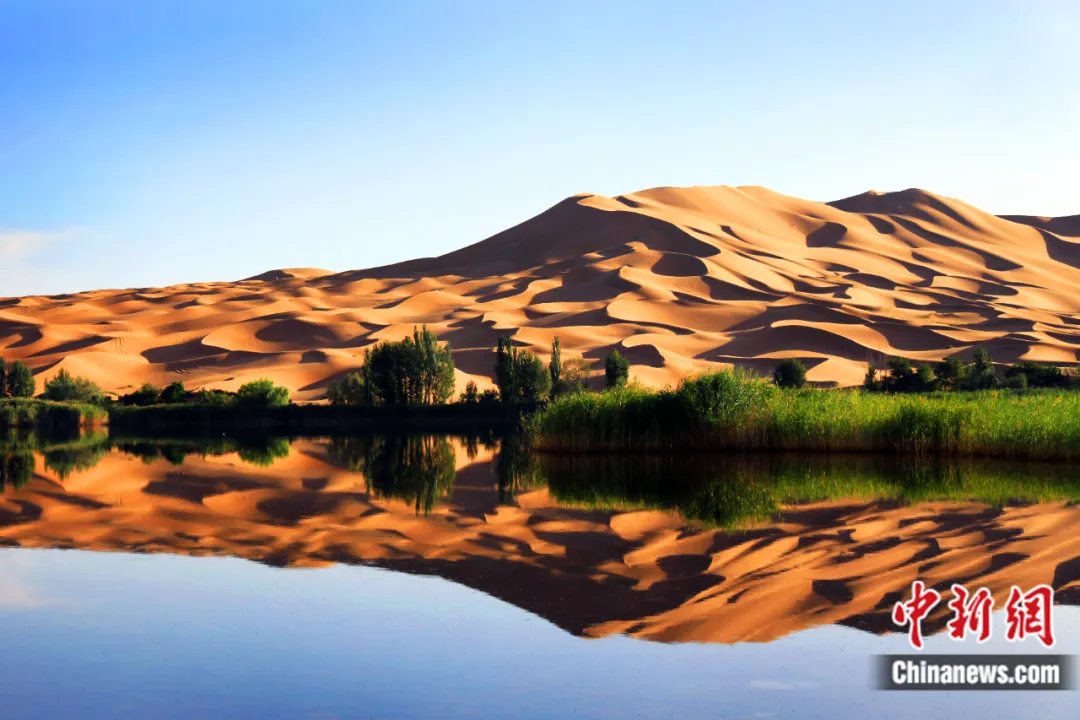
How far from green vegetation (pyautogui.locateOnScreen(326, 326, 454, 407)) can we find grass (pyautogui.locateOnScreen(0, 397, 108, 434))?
11.9 metres

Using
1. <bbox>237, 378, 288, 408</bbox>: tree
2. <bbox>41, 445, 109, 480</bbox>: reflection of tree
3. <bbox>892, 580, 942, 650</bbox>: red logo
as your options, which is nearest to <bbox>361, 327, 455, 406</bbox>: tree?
<bbox>237, 378, 288, 408</bbox>: tree

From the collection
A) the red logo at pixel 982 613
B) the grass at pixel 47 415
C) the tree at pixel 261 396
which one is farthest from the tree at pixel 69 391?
the red logo at pixel 982 613

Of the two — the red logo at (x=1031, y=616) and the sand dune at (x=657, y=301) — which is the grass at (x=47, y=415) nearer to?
the sand dune at (x=657, y=301)

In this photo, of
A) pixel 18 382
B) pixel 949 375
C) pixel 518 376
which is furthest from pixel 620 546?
pixel 18 382

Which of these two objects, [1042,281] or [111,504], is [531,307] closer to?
[1042,281]

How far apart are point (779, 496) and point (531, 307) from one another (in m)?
86.9

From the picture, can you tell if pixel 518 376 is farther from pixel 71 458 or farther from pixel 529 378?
pixel 71 458

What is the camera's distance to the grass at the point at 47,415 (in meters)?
53.4

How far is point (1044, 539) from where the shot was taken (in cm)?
1437

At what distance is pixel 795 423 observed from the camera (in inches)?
1017

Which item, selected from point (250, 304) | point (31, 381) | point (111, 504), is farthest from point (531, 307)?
point (111, 504)

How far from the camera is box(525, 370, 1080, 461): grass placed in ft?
78.2

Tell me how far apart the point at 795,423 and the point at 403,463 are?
31.9ft

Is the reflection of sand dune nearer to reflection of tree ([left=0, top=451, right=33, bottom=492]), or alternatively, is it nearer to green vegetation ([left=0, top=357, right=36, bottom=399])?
reflection of tree ([left=0, top=451, right=33, bottom=492])
